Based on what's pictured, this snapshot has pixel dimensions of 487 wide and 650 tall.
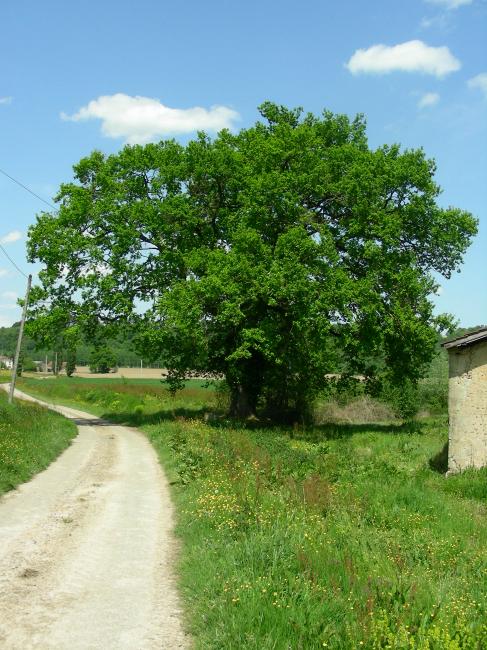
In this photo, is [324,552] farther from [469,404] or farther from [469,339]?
[469,339]

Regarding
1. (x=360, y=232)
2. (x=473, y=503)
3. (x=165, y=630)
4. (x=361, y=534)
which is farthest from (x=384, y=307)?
(x=165, y=630)

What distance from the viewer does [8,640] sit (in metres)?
5.79

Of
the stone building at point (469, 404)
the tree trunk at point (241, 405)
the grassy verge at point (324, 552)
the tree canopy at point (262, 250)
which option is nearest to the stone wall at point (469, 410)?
the stone building at point (469, 404)

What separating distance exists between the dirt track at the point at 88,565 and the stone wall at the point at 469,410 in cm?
872

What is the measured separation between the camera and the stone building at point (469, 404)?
17234 millimetres

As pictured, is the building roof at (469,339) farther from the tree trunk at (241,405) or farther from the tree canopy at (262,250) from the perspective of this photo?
the tree trunk at (241,405)

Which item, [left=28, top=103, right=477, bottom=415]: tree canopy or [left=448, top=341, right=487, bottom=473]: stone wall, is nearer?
[left=448, top=341, right=487, bottom=473]: stone wall

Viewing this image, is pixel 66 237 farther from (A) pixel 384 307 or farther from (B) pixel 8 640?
(B) pixel 8 640

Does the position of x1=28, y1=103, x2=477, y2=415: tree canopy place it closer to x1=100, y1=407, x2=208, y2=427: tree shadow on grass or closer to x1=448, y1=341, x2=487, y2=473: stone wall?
x1=100, y1=407, x2=208, y2=427: tree shadow on grass

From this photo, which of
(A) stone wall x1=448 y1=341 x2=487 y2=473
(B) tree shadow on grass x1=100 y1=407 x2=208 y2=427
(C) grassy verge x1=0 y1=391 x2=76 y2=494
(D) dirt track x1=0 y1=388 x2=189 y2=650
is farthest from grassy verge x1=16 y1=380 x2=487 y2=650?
(B) tree shadow on grass x1=100 y1=407 x2=208 y2=427

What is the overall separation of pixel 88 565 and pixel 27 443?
9.97m

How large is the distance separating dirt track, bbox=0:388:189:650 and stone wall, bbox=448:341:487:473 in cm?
872

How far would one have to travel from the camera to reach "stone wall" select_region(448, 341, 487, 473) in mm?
17219

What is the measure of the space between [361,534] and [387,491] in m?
3.78
